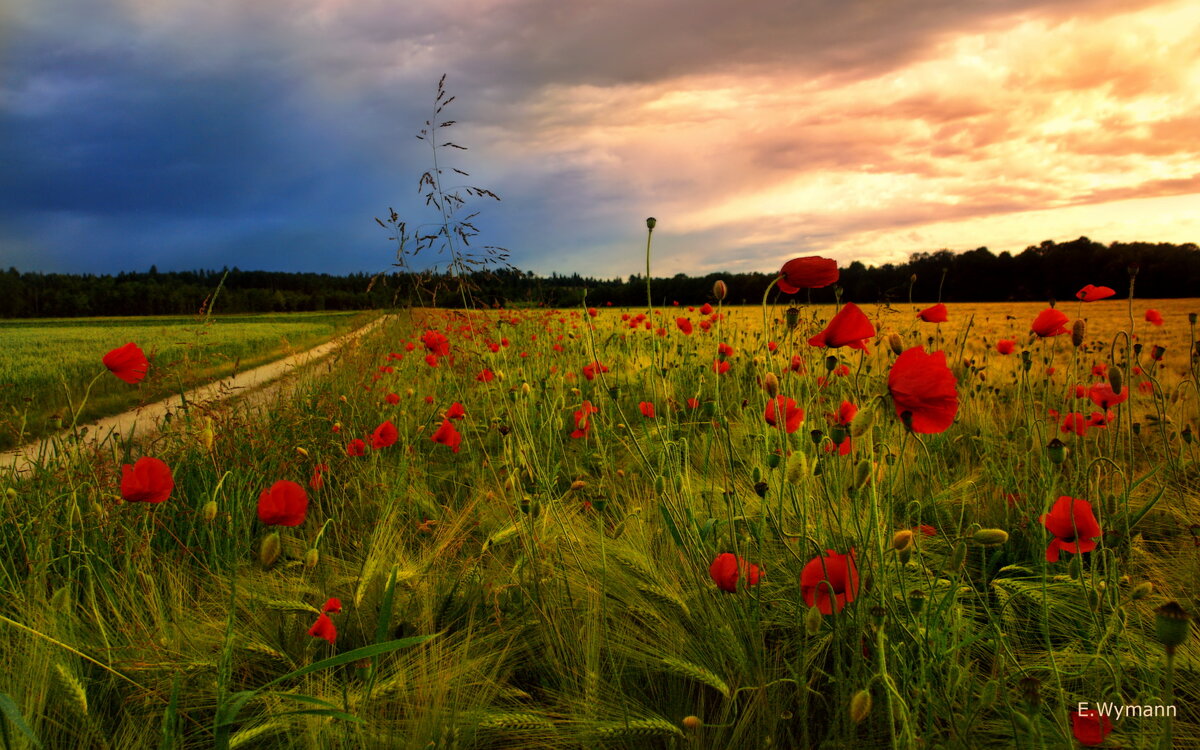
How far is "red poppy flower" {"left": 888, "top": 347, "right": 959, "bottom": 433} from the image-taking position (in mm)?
1008

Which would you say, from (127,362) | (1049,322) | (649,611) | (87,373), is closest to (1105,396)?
(1049,322)

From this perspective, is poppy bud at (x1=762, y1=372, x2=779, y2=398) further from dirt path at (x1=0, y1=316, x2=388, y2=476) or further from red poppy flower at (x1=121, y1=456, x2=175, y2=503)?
dirt path at (x1=0, y1=316, x2=388, y2=476)

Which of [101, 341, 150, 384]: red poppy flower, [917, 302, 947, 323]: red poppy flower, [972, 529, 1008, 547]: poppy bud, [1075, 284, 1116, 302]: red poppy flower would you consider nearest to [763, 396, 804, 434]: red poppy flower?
[972, 529, 1008, 547]: poppy bud

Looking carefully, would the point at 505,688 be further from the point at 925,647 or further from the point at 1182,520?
the point at 1182,520

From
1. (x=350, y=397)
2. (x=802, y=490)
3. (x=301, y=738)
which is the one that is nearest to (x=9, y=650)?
(x=301, y=738)

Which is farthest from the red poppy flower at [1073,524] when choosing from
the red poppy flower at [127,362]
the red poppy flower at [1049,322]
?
the red poppy flower at [127,362]

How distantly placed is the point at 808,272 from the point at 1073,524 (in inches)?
26.9

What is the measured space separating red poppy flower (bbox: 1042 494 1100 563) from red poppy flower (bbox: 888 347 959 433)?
1.19 feet

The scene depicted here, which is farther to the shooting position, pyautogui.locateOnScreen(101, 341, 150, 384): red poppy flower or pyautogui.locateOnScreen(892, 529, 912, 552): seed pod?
pyautogui.locateOnScreen(101, 341, 150, 384): red poppy flower

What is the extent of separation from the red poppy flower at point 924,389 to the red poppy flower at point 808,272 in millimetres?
285

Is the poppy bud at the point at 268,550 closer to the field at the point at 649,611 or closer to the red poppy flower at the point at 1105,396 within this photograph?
the field at the point at 649,611

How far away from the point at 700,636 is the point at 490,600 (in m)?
0.58

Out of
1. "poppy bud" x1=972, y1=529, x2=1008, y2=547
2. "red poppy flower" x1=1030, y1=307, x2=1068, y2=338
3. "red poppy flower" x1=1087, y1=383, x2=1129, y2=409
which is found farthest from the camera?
"red poppy flower" x1=1030, y1=307, x2=1068, y2=338

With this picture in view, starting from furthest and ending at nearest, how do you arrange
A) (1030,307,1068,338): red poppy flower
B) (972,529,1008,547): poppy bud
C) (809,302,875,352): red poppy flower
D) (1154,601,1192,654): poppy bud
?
(1030,307,1068,338): red poppy flower
(809,302,875,352): red poppy flower
(972,529,1008,547): poppy bud
(1154,601,1192,654): poppy bud
